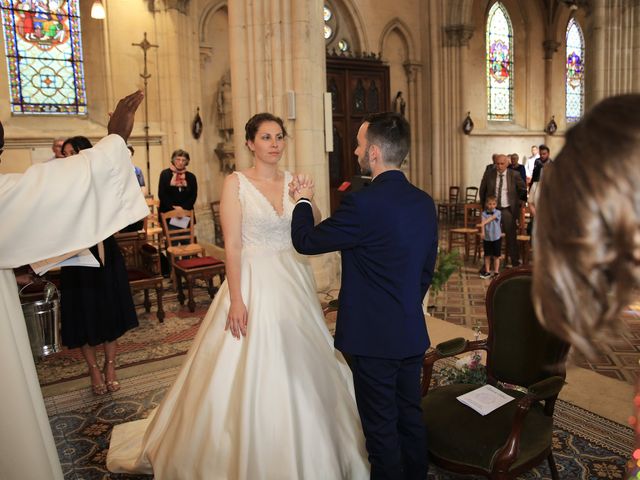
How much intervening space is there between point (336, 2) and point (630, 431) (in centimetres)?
1246

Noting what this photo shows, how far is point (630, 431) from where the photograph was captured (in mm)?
3387

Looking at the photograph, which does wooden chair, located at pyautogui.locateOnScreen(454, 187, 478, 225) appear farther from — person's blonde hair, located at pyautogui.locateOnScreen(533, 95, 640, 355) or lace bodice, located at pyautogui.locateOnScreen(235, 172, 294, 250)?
person's blonde hair, located at pyautogui.locateOnScreen(533, 95, 640, 355)

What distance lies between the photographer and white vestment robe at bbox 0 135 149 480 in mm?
1984

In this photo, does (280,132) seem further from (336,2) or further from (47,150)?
(336,2)

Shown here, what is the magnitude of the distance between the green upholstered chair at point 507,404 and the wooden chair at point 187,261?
13.2 feet

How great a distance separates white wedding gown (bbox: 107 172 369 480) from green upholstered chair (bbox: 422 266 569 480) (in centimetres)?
49

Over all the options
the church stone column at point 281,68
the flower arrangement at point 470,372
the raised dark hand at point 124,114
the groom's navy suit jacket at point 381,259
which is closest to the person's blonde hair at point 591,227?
the groom's navy suit jacket at point 381,259

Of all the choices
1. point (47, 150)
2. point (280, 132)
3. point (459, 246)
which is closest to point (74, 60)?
point (47, 150)

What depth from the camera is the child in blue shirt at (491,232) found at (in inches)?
317

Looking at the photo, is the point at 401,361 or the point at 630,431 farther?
the point at 630,431

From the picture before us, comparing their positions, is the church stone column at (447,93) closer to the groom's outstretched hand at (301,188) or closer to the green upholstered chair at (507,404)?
the green upholstered chair at (507,404)

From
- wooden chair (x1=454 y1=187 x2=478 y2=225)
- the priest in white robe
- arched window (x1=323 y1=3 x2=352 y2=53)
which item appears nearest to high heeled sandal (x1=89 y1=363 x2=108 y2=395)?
the priest in white robe

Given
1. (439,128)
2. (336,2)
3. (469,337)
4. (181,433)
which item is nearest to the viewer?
(181,433)

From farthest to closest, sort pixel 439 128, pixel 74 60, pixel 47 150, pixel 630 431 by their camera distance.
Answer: pixel 439 128, pixel 74 60, pixel 47 150, pixel 630 431
